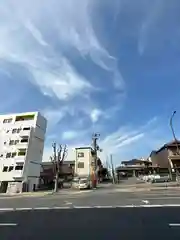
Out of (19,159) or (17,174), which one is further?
(19,159)

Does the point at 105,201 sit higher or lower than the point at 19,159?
lower

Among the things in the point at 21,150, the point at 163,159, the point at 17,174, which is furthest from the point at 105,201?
the point at 163,159

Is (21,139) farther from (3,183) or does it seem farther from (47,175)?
(47,175)

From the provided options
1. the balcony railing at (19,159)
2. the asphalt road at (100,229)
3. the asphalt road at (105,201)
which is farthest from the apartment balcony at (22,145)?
the asphalt road at (100,229)

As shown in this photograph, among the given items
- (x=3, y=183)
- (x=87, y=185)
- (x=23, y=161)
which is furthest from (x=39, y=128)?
(x=87, y=185)

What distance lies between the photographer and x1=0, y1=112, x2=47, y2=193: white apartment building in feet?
193

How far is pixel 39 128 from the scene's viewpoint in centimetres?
6756

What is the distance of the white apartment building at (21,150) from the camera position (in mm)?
58750

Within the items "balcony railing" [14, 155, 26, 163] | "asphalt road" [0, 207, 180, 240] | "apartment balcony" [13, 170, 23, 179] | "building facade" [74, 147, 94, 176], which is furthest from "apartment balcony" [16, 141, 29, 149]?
"asphalt road" [0, 207, 180, 240]

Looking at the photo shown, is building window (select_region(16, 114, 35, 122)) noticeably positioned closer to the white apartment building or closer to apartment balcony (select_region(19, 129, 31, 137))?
the white apartment building

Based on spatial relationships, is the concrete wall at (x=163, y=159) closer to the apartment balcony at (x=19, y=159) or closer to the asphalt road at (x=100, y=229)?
the apartment balcony at (x=19, y=159)

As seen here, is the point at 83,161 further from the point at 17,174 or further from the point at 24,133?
the point at 17,174

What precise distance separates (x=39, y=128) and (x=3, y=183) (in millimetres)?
16295

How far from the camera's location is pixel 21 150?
61.8 meters
